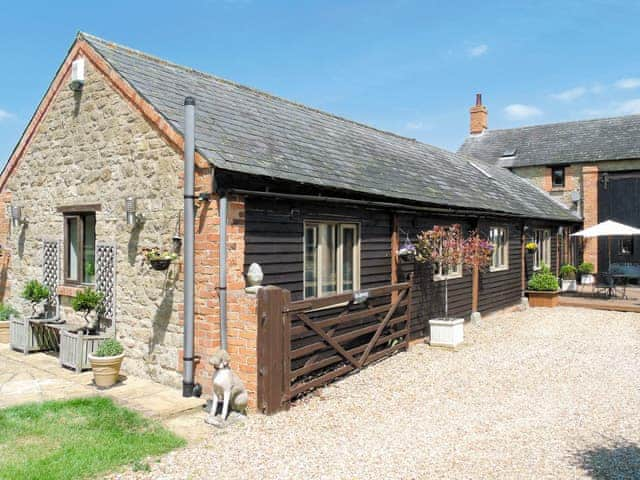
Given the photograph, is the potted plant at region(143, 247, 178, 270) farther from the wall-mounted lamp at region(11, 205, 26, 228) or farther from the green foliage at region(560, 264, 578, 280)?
the green foliage at region(560, 264, 578, 280)

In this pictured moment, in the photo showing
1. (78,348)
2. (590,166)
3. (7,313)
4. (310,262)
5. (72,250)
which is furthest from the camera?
(590,166)

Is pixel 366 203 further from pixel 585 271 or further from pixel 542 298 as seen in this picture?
pixel 585 271

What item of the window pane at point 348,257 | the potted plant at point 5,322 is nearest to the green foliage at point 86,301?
the potted plant at point 5,322

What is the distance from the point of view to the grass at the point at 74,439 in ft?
16.2

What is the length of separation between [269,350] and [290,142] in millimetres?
4708

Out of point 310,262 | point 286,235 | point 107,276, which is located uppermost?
point 286,235

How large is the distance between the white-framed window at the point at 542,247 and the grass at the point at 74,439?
16.3 meters

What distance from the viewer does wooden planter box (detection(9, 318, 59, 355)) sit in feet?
32.1

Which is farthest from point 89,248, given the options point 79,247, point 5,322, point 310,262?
point 310,262

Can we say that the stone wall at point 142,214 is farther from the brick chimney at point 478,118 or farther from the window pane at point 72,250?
the brick chimney at point 478,118

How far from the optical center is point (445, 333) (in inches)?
425

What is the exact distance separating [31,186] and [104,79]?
3.47 m

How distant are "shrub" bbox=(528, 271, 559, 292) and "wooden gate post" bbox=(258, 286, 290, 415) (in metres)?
13.1

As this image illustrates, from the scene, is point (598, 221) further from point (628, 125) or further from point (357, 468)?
point (357, 468)
